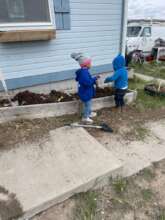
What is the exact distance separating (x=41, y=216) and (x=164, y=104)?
3552 mm

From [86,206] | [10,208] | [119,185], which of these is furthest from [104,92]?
[10,208]

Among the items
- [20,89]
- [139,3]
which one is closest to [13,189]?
[20,89]

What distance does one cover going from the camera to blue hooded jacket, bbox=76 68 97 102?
3.09 meters

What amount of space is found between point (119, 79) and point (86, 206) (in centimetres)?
241

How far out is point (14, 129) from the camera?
303 cm

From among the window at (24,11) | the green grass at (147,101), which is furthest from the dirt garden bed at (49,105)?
the window at (24,11)

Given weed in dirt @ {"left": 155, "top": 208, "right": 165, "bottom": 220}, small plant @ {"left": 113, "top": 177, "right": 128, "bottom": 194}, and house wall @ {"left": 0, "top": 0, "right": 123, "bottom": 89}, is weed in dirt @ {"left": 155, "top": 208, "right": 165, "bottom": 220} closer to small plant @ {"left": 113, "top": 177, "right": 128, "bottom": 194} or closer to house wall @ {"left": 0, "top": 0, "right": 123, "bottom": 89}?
small plant @ {"left": 113, "top": 177, "right": 128, "bottom": 194}

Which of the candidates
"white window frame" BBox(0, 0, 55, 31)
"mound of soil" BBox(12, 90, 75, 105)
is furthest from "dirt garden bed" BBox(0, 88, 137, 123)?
"white window frame" BBox(0, 0, 55, 31)

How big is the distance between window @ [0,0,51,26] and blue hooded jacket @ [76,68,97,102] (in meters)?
1.33

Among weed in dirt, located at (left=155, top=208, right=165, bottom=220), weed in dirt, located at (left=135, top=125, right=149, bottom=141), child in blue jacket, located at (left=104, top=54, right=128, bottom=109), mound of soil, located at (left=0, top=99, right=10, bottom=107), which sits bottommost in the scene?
weed in dirt, located at (left=155, top=208, right=165, bottom=220)

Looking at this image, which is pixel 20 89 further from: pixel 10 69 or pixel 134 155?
pixel 134 155

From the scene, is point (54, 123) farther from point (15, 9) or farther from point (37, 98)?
point (15, 9)

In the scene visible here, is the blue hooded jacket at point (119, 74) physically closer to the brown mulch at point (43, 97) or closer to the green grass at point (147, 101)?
the brown mulch at point (43, 97)

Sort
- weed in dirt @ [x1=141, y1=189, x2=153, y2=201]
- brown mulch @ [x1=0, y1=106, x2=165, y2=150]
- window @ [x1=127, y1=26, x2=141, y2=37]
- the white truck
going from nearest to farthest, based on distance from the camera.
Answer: weed in dirt @ [x1=141, y1=189, x2=153, y2=201] → brown mulch @ [x1=0, y1=106, x2=165, y2=150] → the white truck → window @ [x1=127, y1=26, x2=141, y2=37]
